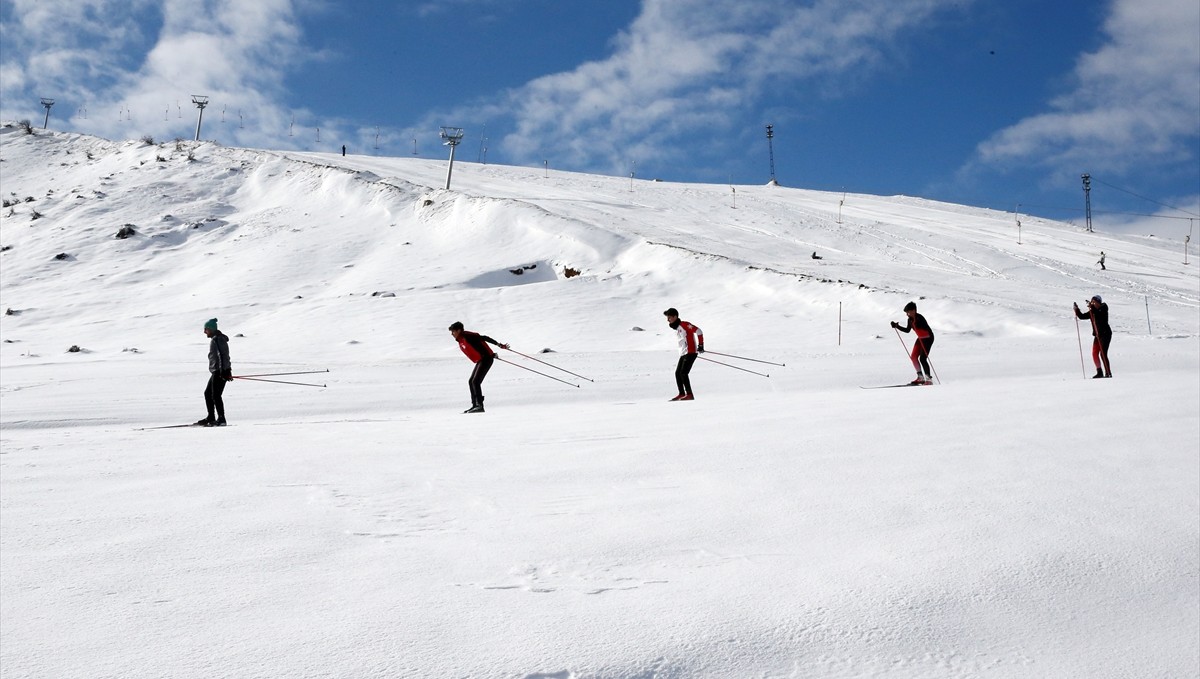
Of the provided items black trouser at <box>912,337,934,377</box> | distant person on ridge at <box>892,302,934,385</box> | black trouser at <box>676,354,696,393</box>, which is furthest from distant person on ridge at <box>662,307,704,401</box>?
black trouser at <box>912,337,934,377</box>

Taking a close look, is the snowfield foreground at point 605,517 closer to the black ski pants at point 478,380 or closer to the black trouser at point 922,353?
the black ski pants at point 478,380

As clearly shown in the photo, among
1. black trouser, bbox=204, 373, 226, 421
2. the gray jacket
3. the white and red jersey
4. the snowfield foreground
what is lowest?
the snowfield foreground

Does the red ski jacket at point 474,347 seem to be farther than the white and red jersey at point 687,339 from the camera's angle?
No

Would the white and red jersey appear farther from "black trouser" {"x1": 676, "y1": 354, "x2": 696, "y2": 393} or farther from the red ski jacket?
the red ski jacket

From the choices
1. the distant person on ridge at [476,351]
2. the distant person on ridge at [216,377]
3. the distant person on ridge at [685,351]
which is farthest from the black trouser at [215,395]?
the distant person on ridge at [685,351]

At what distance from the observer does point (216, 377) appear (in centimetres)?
1117

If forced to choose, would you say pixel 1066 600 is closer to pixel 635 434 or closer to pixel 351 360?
pixel 635 434

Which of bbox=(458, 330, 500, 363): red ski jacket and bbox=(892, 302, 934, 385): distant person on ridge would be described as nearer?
bbox=(458, 330, 500, 363): red ski jacket

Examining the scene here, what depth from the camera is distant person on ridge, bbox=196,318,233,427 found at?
1085 centimetres

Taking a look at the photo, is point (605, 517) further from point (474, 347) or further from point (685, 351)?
point (685, 351)

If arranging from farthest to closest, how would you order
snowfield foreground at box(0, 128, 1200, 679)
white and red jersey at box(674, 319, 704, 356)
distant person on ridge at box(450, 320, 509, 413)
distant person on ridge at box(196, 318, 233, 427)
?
white and red jersey at box(674, 319, 704, 356) → distant person on ridge at box(450, 320, 509, 413) → distant person on ridge at box(196, 318, 233, 427) → snowfield foreground at box(0, 128, 1200, 679)

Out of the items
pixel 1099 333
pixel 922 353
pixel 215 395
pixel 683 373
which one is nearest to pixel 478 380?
pixel 683 373

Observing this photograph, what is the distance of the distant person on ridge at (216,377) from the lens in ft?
35.6

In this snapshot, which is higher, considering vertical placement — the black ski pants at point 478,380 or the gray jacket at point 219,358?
the gray jacket at point 219,358
